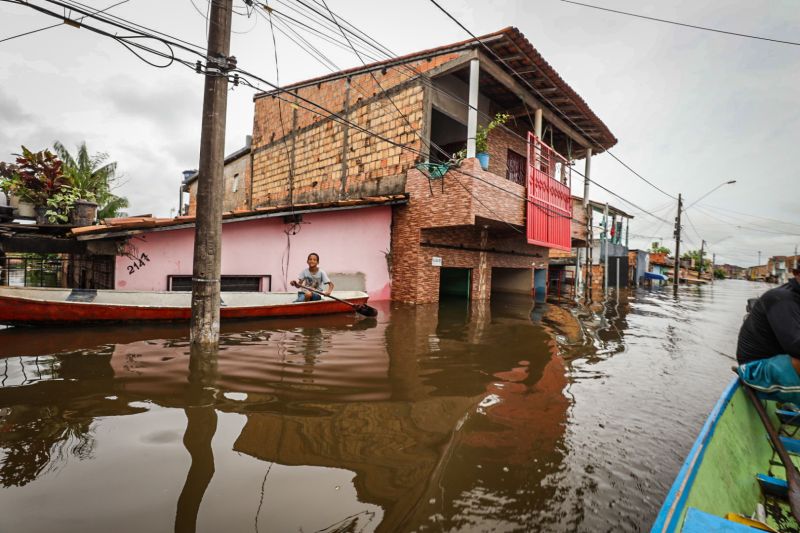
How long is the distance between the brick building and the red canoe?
450cm

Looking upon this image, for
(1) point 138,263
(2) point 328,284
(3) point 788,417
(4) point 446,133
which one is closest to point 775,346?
(3) point 788,417

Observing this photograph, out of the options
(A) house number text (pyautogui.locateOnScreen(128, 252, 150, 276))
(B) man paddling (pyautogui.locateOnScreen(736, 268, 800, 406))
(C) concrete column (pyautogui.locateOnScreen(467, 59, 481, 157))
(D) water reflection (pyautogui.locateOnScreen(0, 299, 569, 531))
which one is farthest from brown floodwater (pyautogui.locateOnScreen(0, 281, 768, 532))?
(C) concrete column (pyautogui.locateOnScreen(467, 59, 481, 157))

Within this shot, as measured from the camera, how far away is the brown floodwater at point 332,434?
216 cm

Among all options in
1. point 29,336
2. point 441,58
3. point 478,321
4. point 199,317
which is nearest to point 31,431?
point 199,317

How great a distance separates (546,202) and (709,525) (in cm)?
1258

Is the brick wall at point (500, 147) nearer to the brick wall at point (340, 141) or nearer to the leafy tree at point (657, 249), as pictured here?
the brick wall at point (340, 141)

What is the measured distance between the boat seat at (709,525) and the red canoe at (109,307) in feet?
24.7

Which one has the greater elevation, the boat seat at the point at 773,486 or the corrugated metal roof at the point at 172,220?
the corrugated metal roof at the point at 172,220

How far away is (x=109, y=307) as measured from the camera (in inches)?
265

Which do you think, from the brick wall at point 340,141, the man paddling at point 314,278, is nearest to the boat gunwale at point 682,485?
the man paddling at point 314,278

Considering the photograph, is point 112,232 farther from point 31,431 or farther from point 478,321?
point 478,321

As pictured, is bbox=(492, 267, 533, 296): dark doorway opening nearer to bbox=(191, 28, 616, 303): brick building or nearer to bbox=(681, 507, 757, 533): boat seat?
bbox=(191, 28, 616, 303): brick building

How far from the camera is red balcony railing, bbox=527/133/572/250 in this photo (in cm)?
1231

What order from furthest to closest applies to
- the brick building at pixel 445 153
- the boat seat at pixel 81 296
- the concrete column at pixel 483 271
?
1. the concrete column at pixel 483 271
2. the brick building at pixel 445 153
3. the boat seat at pixel 81 296
